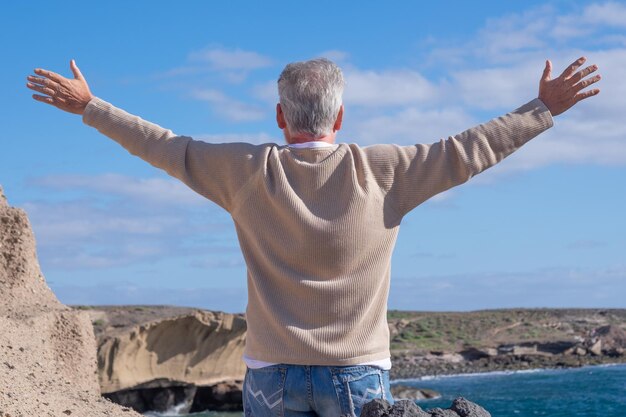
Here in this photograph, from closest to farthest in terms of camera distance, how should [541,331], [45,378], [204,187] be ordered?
[204,187]
[45,378]
[541,331]

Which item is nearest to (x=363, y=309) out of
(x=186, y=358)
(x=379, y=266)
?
(x=379, y=266)

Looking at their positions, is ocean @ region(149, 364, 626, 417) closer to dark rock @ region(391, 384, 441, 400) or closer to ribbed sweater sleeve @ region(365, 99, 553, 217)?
dark rock @ region(391, 384, 441, 400)

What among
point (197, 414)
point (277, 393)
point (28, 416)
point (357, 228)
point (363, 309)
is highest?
point (357, 228)

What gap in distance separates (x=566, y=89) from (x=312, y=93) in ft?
3.34

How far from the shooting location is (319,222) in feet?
10.6

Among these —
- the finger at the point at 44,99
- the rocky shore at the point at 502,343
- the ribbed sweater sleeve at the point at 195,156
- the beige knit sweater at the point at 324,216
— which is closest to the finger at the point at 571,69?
the beige knit sweater at the point at 324,216

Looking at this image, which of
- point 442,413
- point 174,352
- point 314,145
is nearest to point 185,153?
point 314,145

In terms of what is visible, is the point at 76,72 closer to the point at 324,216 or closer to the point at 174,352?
the point at 324,216

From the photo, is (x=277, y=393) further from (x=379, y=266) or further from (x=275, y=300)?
(x=379, y=266)

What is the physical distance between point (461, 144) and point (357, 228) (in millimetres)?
486

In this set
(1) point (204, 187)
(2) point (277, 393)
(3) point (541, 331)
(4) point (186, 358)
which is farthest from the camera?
(3) point (541, 331)

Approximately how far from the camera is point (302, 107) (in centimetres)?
327

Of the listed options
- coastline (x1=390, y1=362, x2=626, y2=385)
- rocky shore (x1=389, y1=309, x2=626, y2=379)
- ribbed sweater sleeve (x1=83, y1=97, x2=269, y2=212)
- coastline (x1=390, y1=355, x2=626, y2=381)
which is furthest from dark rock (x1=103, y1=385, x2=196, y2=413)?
coastline (x1=390, y1=355, x2=626, y2=381)

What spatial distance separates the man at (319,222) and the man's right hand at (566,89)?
181 millimetres
